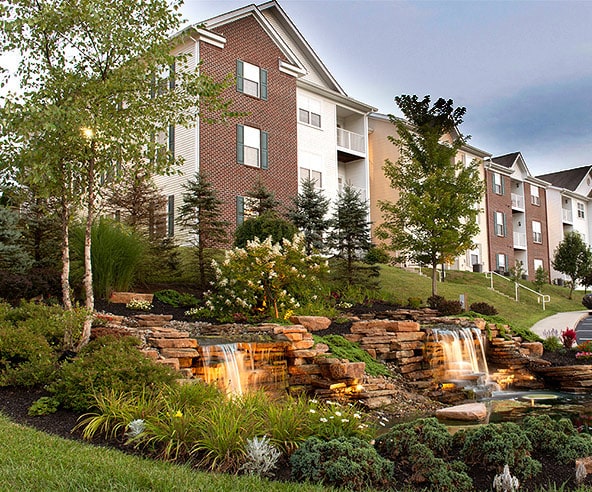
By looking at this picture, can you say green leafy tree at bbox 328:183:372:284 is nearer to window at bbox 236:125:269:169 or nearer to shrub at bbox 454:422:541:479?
window at bbox 236:125:269:169

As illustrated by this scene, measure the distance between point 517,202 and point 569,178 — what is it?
12294 millimetres

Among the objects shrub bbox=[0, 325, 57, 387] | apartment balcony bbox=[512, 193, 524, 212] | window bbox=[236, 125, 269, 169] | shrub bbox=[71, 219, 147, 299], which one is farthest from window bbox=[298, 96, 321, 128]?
apartment balcony bbox=[512, 193, 524, 212]

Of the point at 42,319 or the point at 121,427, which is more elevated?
the point at 42,319

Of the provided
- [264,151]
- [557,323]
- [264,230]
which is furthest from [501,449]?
[557,323]

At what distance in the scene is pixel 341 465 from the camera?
4762mm

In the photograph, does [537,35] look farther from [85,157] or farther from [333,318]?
[85,157]

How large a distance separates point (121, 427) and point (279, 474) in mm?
1937

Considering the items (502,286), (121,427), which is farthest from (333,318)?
(502,286)

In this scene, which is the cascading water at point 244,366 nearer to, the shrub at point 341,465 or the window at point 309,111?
the shrub at point 341,465

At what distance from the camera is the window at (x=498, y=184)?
128ft

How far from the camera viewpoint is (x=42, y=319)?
8586mm

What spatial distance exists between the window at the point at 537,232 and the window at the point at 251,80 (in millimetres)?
28128

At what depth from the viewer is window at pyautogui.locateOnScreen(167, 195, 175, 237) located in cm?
1995

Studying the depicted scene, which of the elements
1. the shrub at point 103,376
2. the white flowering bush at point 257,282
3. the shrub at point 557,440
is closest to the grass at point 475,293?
the white flowering bush at point 257,282
